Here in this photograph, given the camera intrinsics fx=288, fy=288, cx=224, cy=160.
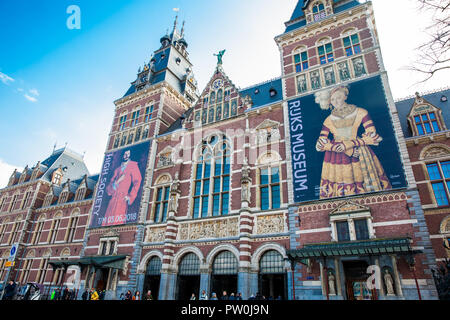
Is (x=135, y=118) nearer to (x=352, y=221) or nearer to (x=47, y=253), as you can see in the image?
(x=47, y=253)

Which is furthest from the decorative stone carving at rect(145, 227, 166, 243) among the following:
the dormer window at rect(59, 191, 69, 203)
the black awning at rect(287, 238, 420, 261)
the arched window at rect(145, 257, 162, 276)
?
the dormer window at rect(59, 191, 69, 203)

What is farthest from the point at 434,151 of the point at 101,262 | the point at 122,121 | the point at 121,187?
the point at 122,121

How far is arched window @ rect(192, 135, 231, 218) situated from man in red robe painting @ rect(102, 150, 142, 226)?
20.1 ft

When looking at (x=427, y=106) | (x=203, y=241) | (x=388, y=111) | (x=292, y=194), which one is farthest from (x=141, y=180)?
(x=427, y=106)

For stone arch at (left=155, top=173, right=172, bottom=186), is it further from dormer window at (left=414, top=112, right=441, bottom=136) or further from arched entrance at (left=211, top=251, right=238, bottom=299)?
dormer window at (left=414, top=112, right=441, bottom=136)

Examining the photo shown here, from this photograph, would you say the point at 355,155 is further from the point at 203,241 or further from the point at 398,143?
the point at 203,241

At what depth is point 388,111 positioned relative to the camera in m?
17.0

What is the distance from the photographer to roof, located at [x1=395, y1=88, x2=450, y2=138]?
1917 cm

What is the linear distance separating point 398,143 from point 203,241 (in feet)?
44.5

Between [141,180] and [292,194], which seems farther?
[141,180]

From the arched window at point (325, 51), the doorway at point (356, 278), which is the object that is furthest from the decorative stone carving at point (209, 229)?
the arched window at point (325, 51)

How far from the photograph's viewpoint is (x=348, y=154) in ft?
55.9

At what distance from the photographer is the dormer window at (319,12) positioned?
22.8 m

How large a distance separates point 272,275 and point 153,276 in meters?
9.21
